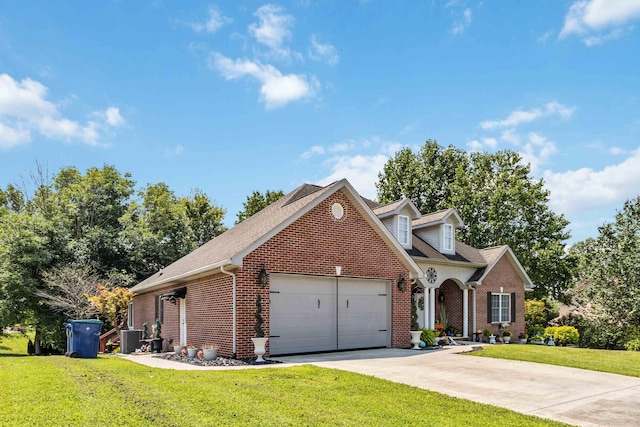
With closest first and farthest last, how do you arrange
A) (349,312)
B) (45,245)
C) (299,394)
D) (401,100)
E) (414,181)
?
(299,394), (349,312), (401,100), (45,245), (414,181)

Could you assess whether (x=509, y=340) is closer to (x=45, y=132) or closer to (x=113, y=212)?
(x=113, y=212)

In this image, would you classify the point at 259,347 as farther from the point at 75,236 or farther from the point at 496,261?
the point at 75,236

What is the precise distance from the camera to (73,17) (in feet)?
53.0

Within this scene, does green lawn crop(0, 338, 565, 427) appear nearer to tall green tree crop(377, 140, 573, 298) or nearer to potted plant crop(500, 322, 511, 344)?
potted plant crop(500, 322, 511, 344)

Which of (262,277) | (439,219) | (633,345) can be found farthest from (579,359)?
(633,345)

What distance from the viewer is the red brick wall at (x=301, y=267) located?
538 inches

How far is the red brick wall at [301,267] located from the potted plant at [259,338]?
0.44ft

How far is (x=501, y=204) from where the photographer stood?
3634cm

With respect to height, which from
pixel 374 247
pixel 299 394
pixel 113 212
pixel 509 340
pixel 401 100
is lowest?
pixel 509 340

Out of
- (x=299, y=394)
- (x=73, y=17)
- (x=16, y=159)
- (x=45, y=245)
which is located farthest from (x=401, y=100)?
(x=16, y=159)

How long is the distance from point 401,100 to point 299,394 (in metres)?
12.9

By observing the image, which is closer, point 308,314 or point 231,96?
point 308,314

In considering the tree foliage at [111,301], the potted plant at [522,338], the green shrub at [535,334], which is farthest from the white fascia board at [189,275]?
the green shrub at [535,334]

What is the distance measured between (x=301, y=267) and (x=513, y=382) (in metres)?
6.73
